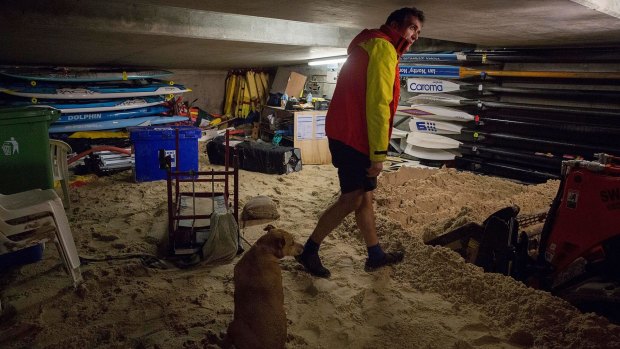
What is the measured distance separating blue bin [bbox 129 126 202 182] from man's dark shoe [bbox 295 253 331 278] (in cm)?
306

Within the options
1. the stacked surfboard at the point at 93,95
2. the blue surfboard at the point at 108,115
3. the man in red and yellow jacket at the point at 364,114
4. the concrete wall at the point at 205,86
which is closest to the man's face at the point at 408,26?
the man in red and yellow jacket at the point at 364,114

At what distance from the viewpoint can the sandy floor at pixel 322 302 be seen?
2074mm

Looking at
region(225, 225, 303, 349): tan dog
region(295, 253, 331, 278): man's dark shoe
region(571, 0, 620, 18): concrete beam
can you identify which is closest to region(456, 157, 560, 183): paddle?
region(571, 0, 620, 18): concrete beam

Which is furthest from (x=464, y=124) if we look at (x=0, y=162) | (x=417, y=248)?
(x=0, y=162)

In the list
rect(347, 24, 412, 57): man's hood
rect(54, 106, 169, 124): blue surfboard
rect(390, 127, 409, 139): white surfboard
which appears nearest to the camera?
rect(347, 24, 412, 57): man's hood

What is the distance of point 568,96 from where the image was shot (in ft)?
15.5

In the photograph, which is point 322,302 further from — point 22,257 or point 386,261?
point 22,257

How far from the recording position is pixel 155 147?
5.33 metres

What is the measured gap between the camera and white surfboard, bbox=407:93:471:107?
573cm

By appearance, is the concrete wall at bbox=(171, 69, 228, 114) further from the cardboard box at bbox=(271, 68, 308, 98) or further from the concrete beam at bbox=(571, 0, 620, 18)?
the concrete beam at bbox=(571, 0, 620, 18)

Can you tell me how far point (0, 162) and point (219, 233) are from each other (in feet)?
5.64

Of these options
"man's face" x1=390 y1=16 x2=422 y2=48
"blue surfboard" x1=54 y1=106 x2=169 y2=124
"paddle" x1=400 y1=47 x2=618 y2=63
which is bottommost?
"blue surfboard" x1=54 y1=106 x2=169 y2=124

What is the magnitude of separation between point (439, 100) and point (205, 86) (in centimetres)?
587

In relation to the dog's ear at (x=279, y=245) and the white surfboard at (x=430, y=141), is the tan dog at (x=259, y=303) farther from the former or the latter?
the white surfboard at (x=430, y=141)
